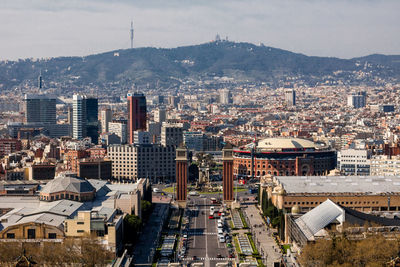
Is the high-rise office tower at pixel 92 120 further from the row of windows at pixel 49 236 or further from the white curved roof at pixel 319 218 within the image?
the white curved roof at pixel 319 218

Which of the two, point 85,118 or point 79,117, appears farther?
point 85,118

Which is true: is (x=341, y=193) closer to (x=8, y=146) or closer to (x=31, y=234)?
(x=31, y=234)

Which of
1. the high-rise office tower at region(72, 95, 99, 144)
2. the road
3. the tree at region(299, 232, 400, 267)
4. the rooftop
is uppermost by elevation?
the high-rise office tower at region(72, 95, 99, 144)

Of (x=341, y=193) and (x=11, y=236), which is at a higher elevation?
(x=341, y=193)

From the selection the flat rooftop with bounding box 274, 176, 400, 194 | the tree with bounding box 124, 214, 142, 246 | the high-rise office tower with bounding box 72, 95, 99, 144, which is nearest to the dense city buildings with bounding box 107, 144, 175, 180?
the flat rooftop with bounding box 274, 176, 400, 194

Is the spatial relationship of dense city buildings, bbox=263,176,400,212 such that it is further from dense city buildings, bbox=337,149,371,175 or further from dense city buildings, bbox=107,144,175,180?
dense city buildings, bbox=107,144,175,180

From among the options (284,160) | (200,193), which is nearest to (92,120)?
(284,160)

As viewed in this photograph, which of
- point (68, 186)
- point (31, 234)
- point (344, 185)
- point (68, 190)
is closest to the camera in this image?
point (31, 234)

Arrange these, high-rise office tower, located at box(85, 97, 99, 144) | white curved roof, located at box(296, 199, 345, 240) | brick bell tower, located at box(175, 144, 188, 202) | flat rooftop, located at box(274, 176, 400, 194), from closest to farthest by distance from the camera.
A: 1. white curved roof, located at box(296, 199, 345, 240)
2. flat rooftop, located at box(274, 176, 400, 194)
3. brick bell tower, located at box(175, 144, 188, 202)
4. high-rise office tower, located at box(85, 97, 99, 144)
